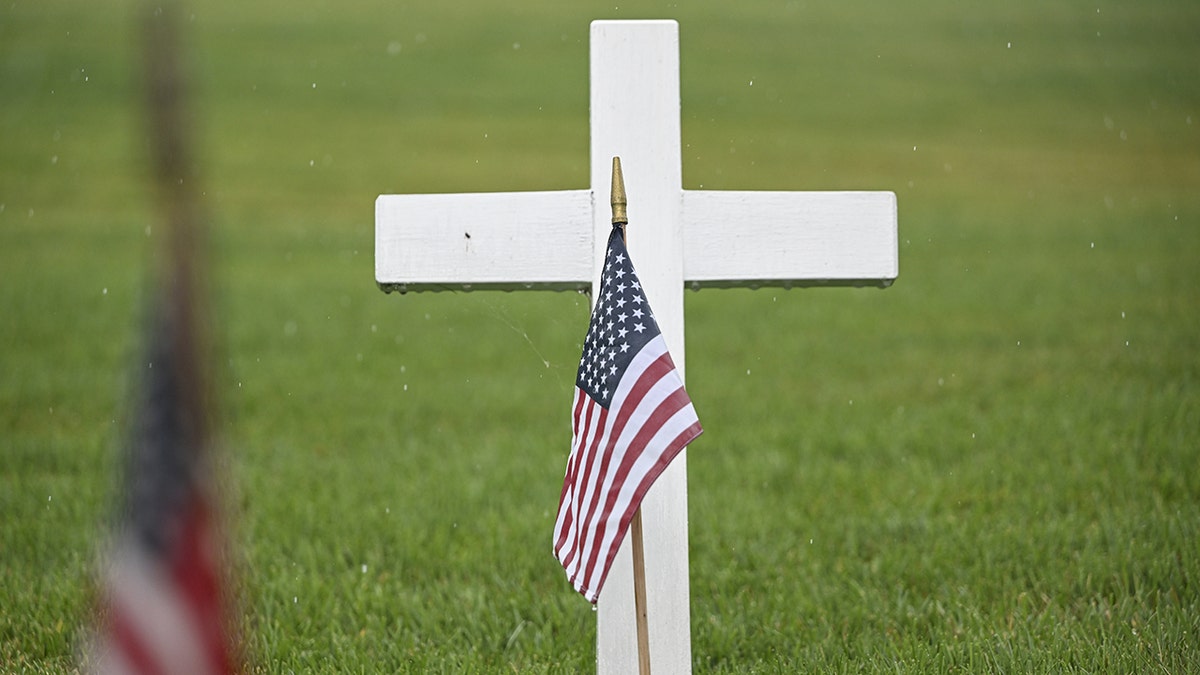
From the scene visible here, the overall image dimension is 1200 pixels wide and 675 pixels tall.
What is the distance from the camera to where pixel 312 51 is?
86.5 feet

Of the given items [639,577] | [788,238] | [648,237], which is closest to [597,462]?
[639,577]

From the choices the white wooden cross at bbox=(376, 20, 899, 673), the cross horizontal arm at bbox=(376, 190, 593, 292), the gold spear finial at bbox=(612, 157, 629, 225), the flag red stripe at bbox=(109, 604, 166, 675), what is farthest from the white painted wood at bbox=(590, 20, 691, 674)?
the flag red stripe at bbox=(109, 604, 166, 675)

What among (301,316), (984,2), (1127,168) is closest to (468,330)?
(301,316)

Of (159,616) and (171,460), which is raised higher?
(171,460)

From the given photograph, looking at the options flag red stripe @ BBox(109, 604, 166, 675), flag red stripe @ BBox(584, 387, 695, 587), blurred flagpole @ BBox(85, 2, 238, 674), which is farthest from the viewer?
flag red stripe @ BBox(584, 387, 695, 587)

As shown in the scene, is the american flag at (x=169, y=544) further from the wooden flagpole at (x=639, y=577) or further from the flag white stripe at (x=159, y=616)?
the wooden flagpole at (x=639, y=577)

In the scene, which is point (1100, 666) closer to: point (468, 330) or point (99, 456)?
point (99, 456)

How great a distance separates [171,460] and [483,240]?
1885 mm

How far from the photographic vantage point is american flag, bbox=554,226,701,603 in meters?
2.11

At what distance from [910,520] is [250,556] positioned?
2198 millimetres

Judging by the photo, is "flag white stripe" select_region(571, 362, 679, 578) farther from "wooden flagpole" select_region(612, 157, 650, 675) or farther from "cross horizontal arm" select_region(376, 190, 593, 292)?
"cross horizontal arm" select_region(376, 190, 593, 292)

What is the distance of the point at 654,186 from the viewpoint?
2.61 metres

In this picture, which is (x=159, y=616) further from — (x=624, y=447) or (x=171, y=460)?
(x=624, y=447)

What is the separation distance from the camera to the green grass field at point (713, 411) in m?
3.15
